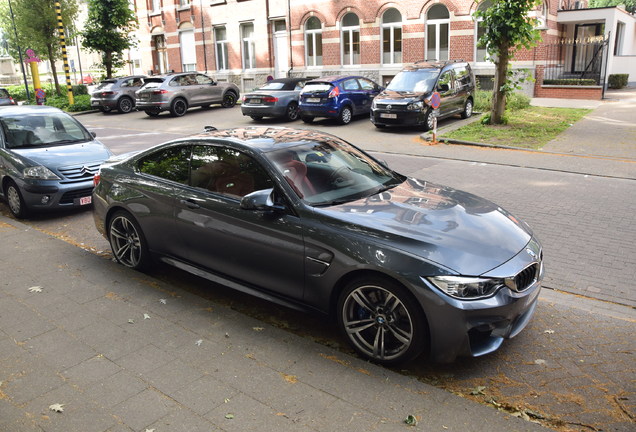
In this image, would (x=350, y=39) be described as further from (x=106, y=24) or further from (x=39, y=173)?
(x=39, y=173)

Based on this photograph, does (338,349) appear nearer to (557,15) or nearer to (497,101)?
(497,101)

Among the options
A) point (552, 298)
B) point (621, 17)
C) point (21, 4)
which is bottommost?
point (552, 298)

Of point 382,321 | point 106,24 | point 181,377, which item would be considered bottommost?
point 181,377

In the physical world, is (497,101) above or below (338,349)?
above

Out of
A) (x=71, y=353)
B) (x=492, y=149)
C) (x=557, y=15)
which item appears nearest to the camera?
(x=71, y=353)

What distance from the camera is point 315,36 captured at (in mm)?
29156

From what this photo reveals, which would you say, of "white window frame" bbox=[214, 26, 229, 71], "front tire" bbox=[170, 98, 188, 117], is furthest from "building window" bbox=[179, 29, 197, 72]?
"front tire" bbox=[170, 98, 188, 117]

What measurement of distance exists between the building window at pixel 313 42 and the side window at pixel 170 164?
81.6ft

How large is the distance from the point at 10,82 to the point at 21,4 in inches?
1618

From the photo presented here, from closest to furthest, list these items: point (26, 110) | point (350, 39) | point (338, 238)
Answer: point (338, 238) < point (26, 110) < point (350, 39)

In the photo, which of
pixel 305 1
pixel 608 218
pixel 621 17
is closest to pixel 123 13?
pixel 305 1

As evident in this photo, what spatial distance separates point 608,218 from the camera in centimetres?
754

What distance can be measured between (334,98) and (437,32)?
9833 millimetres

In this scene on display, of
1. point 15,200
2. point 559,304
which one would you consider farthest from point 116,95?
point 559,304
